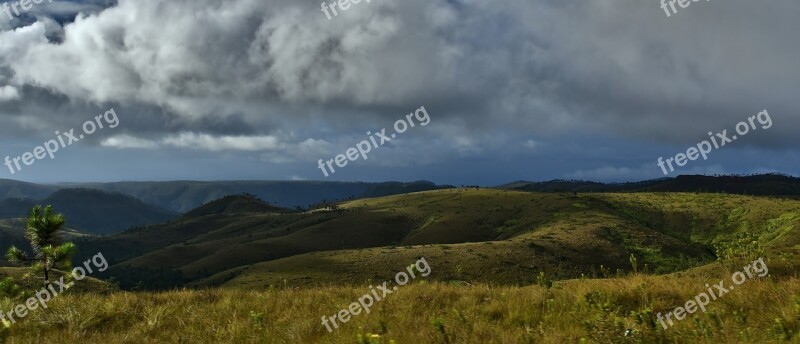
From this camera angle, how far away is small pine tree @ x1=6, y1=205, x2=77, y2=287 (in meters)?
11.7

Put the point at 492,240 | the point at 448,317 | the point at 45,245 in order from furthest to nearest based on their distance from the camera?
the point at 492,240 < the point at 45,245 < the point at 448,317

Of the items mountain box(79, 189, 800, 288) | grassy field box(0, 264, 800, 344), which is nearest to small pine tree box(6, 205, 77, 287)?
grassy field box(0, 264, 800, 344)

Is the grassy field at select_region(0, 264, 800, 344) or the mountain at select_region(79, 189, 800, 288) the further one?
the mountain at select_region(79, 189, 800, 288)

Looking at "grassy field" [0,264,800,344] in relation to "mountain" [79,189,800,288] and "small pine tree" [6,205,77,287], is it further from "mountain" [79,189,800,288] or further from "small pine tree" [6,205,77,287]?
"mountain" [79,189,800,288]

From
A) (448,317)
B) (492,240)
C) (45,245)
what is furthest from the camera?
(492,240)

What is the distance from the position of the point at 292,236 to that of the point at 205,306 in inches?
4820

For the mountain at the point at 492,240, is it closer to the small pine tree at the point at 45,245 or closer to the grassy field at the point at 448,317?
the small pine tree at the point at 45,245

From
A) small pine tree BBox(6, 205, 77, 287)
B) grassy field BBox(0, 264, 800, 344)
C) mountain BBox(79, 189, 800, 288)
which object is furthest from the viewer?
mountain BBox(79, 189, 800, 288)

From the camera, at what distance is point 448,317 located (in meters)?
7.69

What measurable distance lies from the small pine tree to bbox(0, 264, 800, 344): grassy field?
7.75 ft

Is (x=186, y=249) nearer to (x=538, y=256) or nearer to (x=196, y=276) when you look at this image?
(x=196, y=276)

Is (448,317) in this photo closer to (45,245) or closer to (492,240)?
(45,245)

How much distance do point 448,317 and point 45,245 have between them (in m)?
10.6

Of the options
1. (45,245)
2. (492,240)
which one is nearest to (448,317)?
(45,245)
